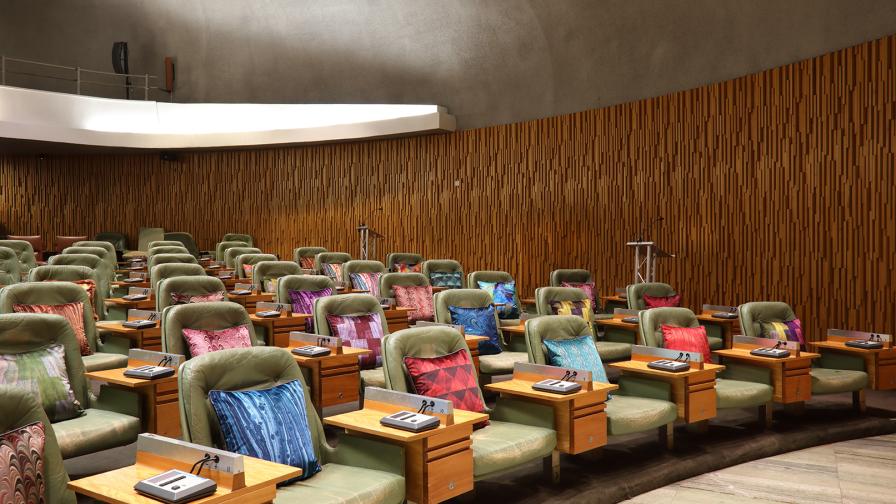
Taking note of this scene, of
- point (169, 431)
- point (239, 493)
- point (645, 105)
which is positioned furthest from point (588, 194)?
point (239, 493)

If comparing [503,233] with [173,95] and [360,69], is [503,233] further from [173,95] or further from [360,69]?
[173,95]

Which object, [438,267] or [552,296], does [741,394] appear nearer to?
[552,296]

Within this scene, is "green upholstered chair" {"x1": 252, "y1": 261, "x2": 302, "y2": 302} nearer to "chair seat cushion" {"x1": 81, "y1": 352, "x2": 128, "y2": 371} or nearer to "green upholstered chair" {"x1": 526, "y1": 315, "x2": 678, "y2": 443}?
"chair seat cushion" {"x1": 81, "y1": 352, "x2": 128, "y2": 371}

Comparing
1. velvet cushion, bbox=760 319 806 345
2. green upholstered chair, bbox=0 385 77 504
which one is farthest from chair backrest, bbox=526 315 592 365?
green upholstered chair, bbox=0 385 77 504

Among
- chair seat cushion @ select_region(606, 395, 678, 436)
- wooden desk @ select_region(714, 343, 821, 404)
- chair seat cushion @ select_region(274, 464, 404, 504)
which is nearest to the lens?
chair seat cushion @ select_region(274, 464, 404, 504)

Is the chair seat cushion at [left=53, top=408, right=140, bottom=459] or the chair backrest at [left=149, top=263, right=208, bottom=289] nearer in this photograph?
the chair seat cushion at [left=53, top=408, right=140, bottom=459]

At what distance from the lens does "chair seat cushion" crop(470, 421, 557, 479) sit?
10.6 ft

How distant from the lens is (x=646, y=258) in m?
8.01

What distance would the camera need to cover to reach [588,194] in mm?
9312

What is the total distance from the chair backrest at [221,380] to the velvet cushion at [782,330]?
366cm

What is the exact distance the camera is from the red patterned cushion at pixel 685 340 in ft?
16.4

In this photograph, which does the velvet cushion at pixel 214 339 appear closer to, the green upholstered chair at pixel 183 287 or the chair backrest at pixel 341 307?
the chair backrest at pixel 341 307

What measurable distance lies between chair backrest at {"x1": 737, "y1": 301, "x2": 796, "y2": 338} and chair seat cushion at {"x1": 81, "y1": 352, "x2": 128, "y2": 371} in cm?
398

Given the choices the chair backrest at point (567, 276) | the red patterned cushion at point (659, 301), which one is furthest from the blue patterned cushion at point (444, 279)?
the red patterned cushion at point (659, 301)
